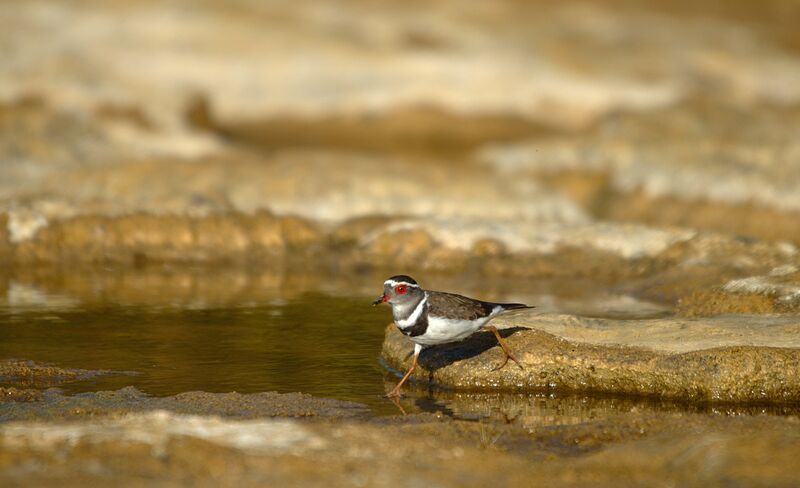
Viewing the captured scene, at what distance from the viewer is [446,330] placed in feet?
40.5

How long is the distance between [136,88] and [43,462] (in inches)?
1035

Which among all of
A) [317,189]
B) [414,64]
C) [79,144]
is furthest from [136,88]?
[317,189]

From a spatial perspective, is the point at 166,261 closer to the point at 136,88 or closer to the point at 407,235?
the point at 407,235

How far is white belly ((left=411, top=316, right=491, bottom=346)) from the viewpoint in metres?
12.3

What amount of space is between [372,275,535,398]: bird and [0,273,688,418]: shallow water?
2.39 ft

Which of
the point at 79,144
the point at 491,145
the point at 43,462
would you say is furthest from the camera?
the point at 491,145

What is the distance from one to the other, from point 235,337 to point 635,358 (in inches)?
231

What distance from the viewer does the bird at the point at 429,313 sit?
483 inches

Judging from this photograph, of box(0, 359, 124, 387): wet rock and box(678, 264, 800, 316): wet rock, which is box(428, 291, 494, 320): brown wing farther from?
box(678, 264, 800, 316): wet rock

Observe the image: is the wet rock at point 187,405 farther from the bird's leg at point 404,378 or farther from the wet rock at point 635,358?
the wet rock at point 635,358

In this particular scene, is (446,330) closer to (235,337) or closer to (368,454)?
(368,454)

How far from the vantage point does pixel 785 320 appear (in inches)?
537

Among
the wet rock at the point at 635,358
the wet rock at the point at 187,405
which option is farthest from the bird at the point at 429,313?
the wet rock at the point at 187,405

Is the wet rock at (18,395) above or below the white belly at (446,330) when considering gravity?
below
